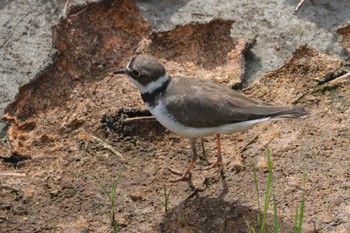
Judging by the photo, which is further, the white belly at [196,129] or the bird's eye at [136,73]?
the bird's eye at [136,73]

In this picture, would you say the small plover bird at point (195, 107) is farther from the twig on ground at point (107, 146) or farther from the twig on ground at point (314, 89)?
the twig on ground at point (314, 89)

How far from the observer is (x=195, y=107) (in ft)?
19.9

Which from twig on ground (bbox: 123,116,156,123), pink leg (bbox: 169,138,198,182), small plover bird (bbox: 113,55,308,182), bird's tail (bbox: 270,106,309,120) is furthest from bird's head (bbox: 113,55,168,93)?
bird's tail (bbox: 270,106,309,120)

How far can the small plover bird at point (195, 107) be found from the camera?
597 cm

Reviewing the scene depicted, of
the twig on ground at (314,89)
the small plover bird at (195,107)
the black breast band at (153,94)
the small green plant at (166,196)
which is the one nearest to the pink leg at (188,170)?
the small plover bird at (195,107)

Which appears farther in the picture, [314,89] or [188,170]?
[314,89]

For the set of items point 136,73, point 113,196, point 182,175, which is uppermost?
point 136,73

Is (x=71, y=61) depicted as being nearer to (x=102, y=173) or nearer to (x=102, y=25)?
(x=102, y=25)

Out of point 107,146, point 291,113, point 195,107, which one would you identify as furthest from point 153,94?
point 291,113

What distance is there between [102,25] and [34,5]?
884 millimetres

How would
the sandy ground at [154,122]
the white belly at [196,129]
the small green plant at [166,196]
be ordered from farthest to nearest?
the white belly at [196,129] → the sandy ground at [154,122] → the small green plant at [166,196]

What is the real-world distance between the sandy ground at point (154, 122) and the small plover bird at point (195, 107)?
1.35 feet

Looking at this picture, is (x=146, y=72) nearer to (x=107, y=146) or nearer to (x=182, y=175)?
(x=107, y=146)

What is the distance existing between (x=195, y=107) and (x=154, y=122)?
0.81 m
